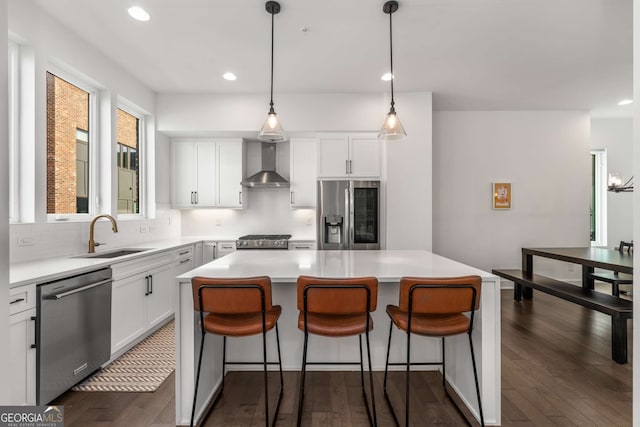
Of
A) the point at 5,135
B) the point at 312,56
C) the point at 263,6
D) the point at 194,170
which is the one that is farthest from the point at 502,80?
the point at 5,135

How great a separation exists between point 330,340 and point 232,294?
1.04 meters

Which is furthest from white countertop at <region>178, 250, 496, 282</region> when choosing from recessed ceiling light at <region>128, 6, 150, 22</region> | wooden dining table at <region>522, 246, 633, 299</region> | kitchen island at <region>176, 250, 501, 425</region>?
recessed ceiling light at <region>128, 6, 150, 22</region>

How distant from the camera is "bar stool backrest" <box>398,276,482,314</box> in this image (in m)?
1.69

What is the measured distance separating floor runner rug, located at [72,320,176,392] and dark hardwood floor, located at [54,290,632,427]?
3.2 inches

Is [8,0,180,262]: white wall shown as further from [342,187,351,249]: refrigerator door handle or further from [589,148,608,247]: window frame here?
[589,148,608,247]: window frame

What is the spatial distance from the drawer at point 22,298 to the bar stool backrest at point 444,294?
218 centimetres

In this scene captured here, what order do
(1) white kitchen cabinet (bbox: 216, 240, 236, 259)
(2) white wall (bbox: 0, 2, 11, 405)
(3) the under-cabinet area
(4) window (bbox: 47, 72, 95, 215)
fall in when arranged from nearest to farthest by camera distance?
(2) white wall (bbox: 0, 2, 11, 405)
(3) the under-cabinet area
(4) window (bbox: 47, 72, 95, 215)
(1) white kitchen cabinet (bbox: 216, 240, 236, 259)

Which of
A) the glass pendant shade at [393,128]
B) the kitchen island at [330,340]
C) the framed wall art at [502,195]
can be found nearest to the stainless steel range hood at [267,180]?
the kitchen island at [330,340]

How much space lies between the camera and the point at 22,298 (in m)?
1.77

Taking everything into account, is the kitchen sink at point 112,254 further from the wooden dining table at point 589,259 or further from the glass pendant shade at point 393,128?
the wooden dining table at point 589,259

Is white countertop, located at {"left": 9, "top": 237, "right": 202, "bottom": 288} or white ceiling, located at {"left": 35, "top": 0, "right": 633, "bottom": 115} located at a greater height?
white ceiling, located at {"left": 35, "top": 0, "right": 633, "bottom": 115}

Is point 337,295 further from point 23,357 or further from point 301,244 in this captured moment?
point 301,244

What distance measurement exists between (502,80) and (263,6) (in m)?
3.06

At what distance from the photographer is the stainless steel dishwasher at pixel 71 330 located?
6.18 ft
